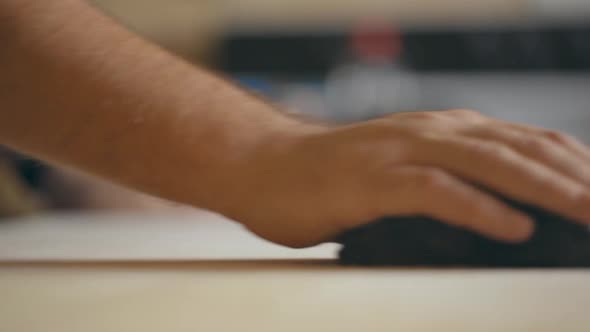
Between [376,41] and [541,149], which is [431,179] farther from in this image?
[376,41]

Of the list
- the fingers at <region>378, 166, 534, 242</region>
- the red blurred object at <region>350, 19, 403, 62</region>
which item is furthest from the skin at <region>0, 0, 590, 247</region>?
the red blurred object at <region>350, 19, 403, 62</region>

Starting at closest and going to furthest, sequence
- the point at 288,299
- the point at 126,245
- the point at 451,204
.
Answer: the point at 288,299 → the point at 451,204 → the point at 126,245

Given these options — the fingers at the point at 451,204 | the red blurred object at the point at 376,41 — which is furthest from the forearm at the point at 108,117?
the red blurred object at the point at 376,41

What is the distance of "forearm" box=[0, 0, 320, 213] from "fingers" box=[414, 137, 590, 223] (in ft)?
0.39

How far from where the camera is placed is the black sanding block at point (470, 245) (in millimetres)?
502

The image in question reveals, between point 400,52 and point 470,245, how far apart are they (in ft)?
7.00

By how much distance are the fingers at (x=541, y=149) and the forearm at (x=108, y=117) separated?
0.46 feet

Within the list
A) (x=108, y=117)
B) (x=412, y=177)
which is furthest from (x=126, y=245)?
(x=412, y=177)

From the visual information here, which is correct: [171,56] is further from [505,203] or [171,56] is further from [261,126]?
[505,203]

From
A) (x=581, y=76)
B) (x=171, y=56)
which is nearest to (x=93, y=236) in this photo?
(x=171, y=56)

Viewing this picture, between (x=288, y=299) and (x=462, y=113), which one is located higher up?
(x=462, y=113)

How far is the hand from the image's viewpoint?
0.49m

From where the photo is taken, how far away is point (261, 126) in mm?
564

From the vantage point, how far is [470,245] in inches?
20.1
